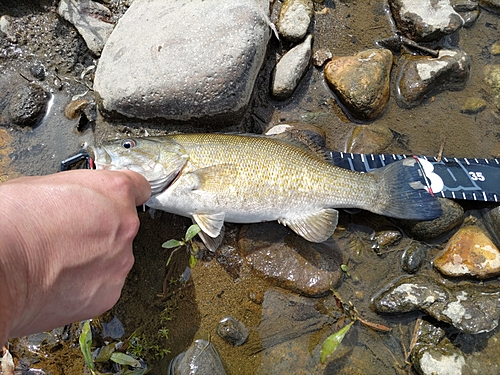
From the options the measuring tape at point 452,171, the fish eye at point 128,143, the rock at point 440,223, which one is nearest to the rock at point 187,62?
the fish eye at point 128,143

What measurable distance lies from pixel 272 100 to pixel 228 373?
3141mm

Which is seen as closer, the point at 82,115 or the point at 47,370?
the point at 47,370

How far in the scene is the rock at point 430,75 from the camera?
4.59m

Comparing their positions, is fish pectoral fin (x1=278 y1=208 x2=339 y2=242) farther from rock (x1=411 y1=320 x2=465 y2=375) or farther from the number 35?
the number 35

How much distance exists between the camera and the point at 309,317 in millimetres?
4078

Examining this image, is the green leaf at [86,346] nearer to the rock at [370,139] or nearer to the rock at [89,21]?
the rock at [89,21]

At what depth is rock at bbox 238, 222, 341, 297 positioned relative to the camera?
4.09m

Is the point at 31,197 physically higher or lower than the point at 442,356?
higher

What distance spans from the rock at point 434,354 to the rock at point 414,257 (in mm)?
562

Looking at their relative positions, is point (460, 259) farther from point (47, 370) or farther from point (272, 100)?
point (47, 370)

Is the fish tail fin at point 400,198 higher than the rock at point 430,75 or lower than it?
lower

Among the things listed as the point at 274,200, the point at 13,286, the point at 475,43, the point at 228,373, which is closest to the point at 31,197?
the point at 13,286

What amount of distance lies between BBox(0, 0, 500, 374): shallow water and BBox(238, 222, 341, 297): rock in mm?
157

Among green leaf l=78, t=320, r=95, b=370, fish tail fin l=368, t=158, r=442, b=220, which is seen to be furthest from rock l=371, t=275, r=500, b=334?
green leaf l=78, t=320, r=95, b=370
